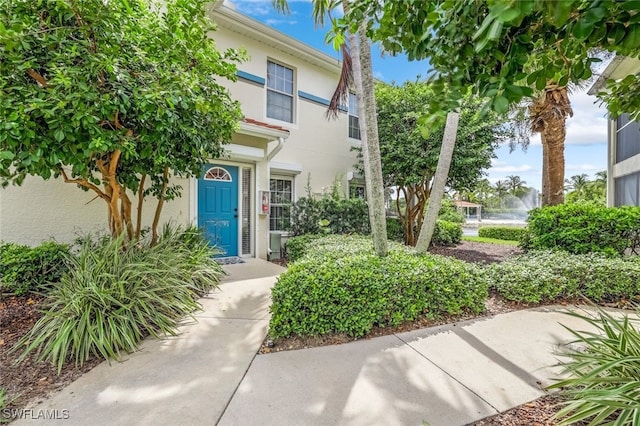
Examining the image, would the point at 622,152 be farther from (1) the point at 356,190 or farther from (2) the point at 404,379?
(2) the point at 404,379

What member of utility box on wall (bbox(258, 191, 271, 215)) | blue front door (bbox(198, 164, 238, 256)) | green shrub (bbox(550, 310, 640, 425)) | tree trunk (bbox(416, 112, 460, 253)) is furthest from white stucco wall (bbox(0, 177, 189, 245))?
green shrub (bbox(550, 310, 640, 425))

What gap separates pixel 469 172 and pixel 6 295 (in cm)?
1012

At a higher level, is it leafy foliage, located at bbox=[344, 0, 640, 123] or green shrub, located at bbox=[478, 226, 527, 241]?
leafy foliage, located at bbox=[344, 0, 640, 123]

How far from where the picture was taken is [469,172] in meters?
8.55

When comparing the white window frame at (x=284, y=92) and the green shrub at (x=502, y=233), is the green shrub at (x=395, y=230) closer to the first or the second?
the white window frame at (x=284, y=92)

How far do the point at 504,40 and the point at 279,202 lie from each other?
7.76 m

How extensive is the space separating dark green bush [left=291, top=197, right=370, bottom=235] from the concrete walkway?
182 inches

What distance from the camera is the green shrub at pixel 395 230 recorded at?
10.4 metres

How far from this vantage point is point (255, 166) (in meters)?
7.66

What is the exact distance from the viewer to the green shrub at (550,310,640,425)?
1935 millimetres

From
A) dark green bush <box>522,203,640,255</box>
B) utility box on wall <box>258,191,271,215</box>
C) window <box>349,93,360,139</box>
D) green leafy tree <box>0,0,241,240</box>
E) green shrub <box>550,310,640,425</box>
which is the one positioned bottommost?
green shrub <box>550,310,640,425</box>

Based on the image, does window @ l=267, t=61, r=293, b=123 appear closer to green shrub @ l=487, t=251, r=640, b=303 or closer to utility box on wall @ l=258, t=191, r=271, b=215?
utility box on wall @ l=258, t=191, r=271, b=215

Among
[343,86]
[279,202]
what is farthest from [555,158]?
[279,202]

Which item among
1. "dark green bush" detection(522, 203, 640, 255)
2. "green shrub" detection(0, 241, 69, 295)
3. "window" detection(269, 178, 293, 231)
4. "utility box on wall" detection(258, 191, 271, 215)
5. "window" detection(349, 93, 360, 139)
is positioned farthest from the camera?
"window" detection(349, 93, 360, 139)
